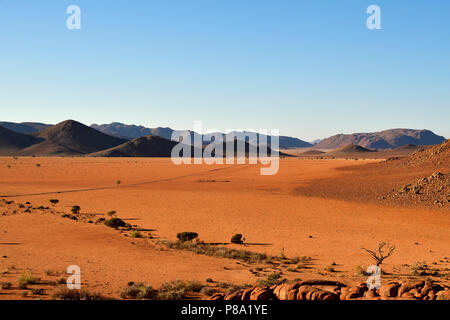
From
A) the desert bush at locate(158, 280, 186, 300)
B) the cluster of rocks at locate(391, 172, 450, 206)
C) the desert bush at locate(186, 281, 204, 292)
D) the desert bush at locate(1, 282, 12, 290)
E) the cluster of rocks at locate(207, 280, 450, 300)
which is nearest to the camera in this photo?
the cluster of rocks at locate(207, 280, 450, 300)

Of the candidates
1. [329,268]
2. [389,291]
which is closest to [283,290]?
[389,291]

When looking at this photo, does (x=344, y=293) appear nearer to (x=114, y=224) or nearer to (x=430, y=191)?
(x=114, y=224)

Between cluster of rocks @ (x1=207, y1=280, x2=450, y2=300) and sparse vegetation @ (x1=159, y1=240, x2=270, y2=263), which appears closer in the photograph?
cluster of rocks @ (x1=207, y1=280, x2=450, y2=300)

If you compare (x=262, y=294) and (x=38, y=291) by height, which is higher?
(x=262, y=294)

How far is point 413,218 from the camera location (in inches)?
1059

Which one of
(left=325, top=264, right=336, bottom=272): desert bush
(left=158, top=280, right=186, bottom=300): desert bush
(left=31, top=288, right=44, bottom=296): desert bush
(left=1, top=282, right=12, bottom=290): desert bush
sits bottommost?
(left=325, top=264, right=336, bottom=272): desert bush

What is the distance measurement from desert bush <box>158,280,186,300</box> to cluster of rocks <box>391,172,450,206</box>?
2745 cm

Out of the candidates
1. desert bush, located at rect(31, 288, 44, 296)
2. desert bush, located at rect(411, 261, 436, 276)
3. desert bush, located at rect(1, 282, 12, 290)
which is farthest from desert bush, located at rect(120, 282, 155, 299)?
desert bush, located at rect(411, 261, 436, 276)

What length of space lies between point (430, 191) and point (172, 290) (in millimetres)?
31165

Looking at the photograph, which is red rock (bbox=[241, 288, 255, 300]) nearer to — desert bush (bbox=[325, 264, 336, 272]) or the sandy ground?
the sandy ground

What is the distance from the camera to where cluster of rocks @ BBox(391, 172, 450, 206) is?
32406mm

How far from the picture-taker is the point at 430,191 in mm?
34438
